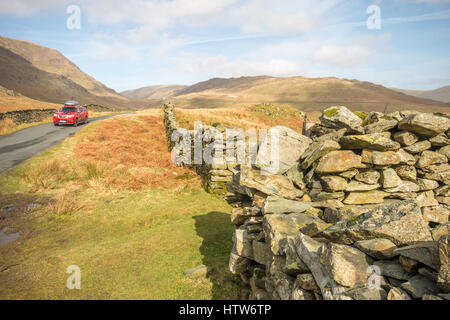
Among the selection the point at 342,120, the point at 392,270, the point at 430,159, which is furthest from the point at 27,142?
the point at 430,159

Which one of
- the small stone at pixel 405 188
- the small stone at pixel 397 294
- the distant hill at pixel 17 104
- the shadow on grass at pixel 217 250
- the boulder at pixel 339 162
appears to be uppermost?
the distant hill at pixel 17 104

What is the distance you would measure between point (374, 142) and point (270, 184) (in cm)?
305

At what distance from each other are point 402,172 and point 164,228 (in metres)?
8.39

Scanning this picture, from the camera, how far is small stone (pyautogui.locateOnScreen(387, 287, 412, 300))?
2.53 metres

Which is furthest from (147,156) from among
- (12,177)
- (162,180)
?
(12,177)

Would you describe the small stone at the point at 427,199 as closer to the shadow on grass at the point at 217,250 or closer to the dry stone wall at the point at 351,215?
the dry stone wall at the point at 351,215

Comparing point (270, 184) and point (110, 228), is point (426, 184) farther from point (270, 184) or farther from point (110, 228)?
point (110, 228)

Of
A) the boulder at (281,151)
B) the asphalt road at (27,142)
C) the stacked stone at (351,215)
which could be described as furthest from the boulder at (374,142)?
the asphalt road at (27,142)

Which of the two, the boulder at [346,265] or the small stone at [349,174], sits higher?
the small stone at [349,174]

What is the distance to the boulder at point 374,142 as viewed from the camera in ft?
21.0

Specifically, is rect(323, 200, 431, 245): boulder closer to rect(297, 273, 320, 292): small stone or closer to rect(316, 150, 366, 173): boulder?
rect(297, 273, 320, 292): small stone

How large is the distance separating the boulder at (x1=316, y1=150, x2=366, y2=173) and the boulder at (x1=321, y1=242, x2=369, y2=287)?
358 cm

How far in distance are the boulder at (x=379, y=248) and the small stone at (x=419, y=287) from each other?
42 cm

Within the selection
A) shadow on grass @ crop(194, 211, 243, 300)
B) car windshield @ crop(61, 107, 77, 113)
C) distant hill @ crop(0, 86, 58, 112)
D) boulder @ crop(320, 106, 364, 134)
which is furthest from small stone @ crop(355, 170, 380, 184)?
distant hill @ crop(0, 86, 58, 112)
